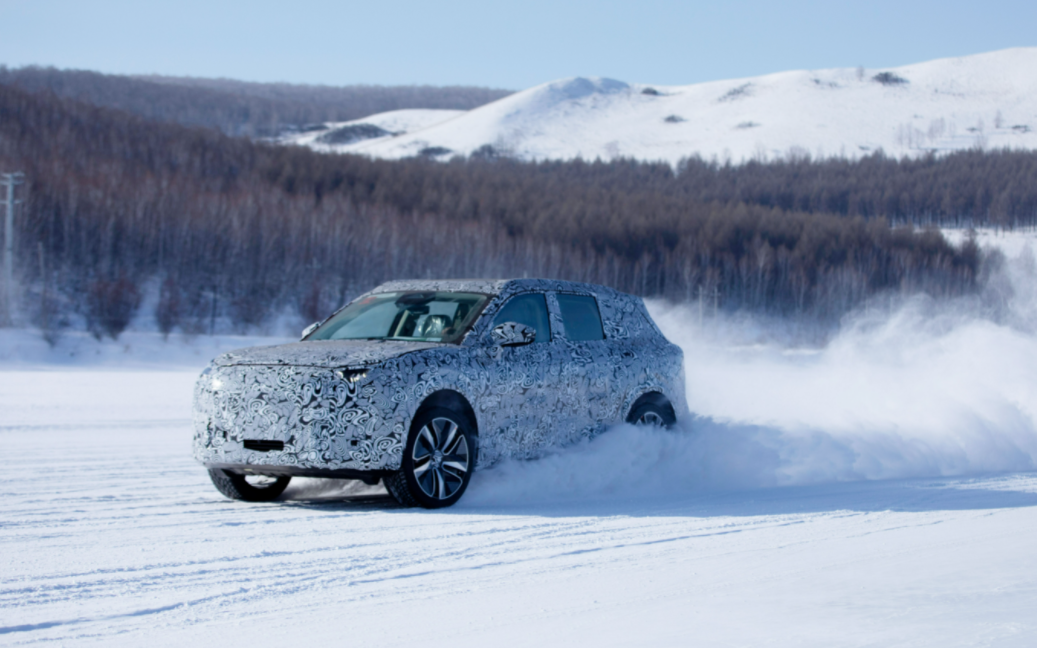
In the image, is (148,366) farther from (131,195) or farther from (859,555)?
(131,195)

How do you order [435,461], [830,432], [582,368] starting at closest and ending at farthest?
[435,461], [582,368], [830,432]

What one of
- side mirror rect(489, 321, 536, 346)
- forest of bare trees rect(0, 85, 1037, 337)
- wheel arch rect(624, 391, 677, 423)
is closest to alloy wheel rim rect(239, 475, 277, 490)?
side mirror rect(489, 321, 536, 346)

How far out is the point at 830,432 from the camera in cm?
1109

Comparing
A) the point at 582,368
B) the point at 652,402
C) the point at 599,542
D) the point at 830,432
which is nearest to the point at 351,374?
the point at 599,542

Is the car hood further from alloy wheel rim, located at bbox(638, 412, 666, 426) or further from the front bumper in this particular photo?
alloy wheel rim, located at bbox(638, 412, 666, 426)

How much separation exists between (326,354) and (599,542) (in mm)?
2347

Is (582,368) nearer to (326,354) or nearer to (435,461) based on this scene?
(435,461)

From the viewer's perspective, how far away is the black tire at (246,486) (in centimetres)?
782

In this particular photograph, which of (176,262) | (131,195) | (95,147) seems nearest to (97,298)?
(176,262)

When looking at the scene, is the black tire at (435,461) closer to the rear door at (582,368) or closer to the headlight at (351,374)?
the headlight at (351,374)

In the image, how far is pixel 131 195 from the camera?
291 feet

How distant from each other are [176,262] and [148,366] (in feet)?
152

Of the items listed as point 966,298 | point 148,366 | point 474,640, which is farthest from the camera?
point 966,298

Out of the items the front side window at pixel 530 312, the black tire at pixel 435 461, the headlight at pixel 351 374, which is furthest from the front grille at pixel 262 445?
the front side window at pixel 530 312
